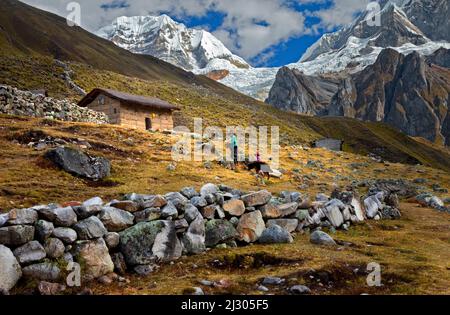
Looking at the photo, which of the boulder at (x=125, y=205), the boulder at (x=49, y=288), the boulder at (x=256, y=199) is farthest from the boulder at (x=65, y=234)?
the boulder at (x=256, y=199)

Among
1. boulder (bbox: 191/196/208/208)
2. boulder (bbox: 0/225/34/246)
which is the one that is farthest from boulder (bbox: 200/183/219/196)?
boulder (bbox: 0/225/34/246)

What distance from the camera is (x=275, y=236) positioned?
15.1 meters

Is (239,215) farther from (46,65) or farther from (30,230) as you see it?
(46,65)

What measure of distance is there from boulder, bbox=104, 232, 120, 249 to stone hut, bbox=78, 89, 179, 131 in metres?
44.5

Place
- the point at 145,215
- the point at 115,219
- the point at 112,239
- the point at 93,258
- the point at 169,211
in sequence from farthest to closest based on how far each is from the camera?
the point at 169,211 → the point at 145,215 → the point at 115,219 → the point at 112,239 → the point at 93,258

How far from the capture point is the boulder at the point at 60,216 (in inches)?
432

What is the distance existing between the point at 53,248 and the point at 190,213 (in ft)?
15.3

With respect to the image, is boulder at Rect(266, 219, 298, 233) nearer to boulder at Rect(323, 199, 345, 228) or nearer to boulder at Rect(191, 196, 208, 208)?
boulder at Rect(323, 199, 345, 228)

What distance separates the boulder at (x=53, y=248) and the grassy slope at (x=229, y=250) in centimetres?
121

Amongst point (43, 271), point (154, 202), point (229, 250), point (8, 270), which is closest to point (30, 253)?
point (43, 271)

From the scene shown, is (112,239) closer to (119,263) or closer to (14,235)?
(119,263)

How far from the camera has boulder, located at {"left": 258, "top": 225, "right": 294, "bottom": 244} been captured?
1501 cm

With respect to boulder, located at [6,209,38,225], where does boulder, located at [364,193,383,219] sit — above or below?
below

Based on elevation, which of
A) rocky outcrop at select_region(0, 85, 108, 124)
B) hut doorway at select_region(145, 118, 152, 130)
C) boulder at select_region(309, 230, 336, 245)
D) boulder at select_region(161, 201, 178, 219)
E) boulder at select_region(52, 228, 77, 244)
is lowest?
boulder at select_region(309, 230, 336, 245)
